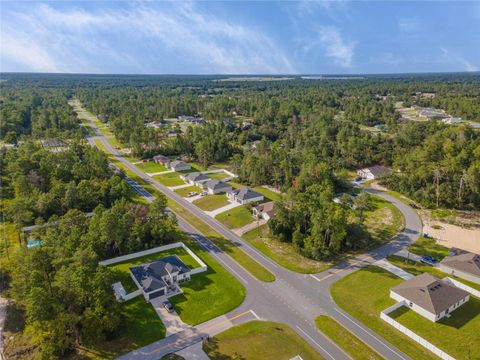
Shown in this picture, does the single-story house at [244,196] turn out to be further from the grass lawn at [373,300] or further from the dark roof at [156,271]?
the grass lawn at [373,300]

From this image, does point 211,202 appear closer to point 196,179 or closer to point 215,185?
point 215,185

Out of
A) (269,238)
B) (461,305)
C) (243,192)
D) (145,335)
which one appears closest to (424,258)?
(461,305)

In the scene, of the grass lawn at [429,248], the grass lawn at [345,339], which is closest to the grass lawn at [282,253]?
the grass lawn at [345,339]

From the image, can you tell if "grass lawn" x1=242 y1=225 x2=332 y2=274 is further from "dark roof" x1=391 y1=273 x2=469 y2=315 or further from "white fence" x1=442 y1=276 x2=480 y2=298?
"white fence" x1=442 y1=276 x2=480 y2=298

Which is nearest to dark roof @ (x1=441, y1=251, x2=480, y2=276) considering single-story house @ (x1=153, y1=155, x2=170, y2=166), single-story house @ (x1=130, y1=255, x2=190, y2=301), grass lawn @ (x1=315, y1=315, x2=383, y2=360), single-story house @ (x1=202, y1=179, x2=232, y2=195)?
grass lawn @ (x1=315, y1=315, x2=383, y2=360)

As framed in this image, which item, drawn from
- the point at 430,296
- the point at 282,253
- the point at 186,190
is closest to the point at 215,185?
the point at 186,190
